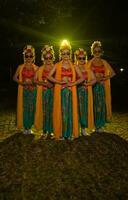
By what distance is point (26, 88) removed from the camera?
1038 cm

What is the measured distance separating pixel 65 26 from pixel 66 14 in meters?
0.86

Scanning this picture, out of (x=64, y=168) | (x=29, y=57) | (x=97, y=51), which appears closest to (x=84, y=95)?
(x=97, y=51)

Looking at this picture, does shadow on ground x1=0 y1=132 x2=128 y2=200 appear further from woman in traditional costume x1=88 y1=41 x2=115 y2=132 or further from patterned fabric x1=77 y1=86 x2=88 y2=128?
woman in traditional costume x1=88 y1=41 x2=115 y2=132

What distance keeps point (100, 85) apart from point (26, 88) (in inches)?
74.9

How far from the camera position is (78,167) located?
786 cm

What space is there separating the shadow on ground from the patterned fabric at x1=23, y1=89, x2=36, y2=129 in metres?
0.46

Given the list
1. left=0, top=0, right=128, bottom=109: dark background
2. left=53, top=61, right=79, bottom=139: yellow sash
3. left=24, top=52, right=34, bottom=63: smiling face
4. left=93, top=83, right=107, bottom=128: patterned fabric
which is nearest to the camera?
left=53, top=61, right=79, bottom=139: yellow sash

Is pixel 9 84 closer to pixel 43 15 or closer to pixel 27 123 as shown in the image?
pixel 43 15

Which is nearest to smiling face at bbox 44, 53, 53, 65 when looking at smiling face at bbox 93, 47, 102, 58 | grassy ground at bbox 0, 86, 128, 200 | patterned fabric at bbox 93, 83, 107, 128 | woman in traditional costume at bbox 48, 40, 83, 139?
woman in traditional costume at bbox 48, 40, 83, 139

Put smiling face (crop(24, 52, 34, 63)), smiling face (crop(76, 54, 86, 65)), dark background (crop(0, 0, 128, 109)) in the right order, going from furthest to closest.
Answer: dark background (crop(0, 0, 128, 109)) < smiling face (crop(24, 52, 34, 63)) < smiling face (crop(76, 54, 86, 65))

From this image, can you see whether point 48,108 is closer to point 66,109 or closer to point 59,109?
point 59,109

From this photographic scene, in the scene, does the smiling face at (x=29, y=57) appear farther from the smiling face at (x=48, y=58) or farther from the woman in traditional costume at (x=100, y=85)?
the woman in traditional costume at (x=100, y=85)

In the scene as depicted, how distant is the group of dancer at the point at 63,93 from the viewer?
9.70 m

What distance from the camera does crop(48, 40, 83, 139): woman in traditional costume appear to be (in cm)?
967
